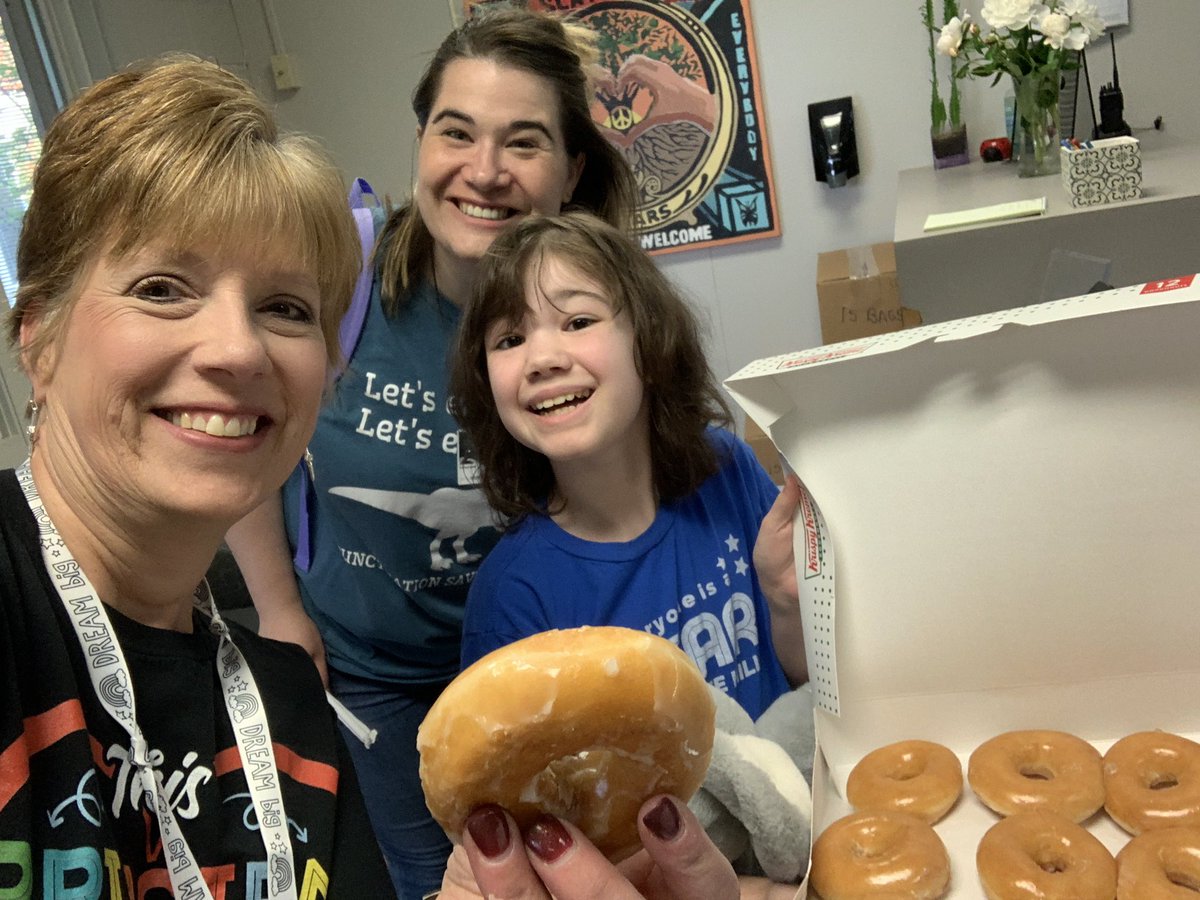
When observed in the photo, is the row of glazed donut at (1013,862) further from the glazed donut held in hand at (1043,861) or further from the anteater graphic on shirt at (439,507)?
the anteater graphic on shirt at (439,507)

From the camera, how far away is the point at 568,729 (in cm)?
60

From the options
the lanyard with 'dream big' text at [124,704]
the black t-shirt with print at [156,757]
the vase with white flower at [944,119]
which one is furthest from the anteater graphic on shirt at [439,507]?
the vase with white flower at [944,119]

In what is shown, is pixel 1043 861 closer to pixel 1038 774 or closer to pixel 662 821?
pixel 1038 774

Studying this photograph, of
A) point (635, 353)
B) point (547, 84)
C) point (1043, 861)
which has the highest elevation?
point (547, 84)

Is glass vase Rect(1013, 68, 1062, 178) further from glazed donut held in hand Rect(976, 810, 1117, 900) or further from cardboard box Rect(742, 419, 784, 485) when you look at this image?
glazed donut held in hand Rect(976, 810, 1117, 900)

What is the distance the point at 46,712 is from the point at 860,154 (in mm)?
2878

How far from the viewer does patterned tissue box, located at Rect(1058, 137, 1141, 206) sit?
3.91 feet

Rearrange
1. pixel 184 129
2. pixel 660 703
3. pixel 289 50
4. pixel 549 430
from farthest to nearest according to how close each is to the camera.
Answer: pixel 289 50, pixel 549 430, pixel 184 129, pixel 660 703

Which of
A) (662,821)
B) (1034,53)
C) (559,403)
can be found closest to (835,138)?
(1034,53)

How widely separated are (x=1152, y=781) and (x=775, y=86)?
261 centimetres

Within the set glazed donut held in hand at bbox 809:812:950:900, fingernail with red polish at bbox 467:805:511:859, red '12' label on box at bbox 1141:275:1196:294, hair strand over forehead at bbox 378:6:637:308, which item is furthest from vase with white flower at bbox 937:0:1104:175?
fingernail with red polish at bbox 467:805:511:859

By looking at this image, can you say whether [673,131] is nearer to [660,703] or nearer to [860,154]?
[860,154]

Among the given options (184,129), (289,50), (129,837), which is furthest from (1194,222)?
(289,50)

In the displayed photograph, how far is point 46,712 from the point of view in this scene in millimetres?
662
